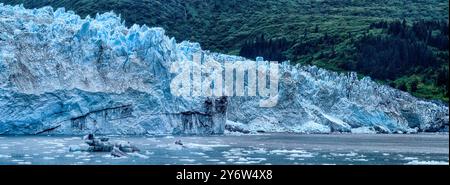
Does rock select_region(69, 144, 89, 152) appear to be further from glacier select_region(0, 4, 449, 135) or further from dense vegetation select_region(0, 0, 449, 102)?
dense vegetation select_region(0, 0, 449, 102)

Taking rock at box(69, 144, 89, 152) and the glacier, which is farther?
the glacier

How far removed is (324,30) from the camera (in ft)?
267

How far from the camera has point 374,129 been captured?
3750 cm

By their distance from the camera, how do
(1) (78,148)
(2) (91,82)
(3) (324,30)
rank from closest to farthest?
(1) (78,148) < (2) (91,82) < (3) (324,30)

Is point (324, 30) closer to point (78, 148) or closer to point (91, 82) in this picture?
point (91, 82)

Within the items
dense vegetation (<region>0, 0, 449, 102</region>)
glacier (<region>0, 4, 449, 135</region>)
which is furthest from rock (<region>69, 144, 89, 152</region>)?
dense vegetation (<region>0, 0, 449, 102</region>)

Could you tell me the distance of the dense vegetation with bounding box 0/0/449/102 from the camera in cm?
6381

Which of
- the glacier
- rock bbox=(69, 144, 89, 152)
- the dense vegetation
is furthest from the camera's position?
the dense vegetation

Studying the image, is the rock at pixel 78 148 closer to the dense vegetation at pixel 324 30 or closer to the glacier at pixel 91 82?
the glacier at pixel 91 82

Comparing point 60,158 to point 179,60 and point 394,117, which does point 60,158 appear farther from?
point 394,117

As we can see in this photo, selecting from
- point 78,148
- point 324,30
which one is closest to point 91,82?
point 78,148

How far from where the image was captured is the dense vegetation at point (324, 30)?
6381 centimetres

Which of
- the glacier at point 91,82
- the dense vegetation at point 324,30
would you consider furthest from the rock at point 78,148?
the dense vegetation at point 324,30

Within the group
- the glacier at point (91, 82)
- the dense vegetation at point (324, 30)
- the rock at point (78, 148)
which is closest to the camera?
the rock at point (78, 148)
